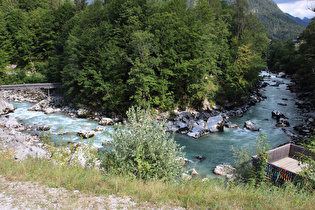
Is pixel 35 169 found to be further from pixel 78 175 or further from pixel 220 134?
pixel 220 134

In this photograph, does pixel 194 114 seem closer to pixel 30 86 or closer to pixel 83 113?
pixel 83 113

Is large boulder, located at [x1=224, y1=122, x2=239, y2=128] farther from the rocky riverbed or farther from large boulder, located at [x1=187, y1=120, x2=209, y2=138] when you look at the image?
large boulder, located at [x1=187, y1=120, x2=209, y2=138]

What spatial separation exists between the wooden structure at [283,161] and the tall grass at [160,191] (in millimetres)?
4036

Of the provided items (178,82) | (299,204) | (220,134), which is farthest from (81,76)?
(299,204)

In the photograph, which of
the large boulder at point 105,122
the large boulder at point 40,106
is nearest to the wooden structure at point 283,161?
the large boulder at point 105,122

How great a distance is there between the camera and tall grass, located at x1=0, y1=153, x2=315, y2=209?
17.5 ft

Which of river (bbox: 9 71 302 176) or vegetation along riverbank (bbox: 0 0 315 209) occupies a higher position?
vegetation along riverbank (bbox: 0 0 315 209)

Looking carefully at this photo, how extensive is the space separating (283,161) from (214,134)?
29.4 feet

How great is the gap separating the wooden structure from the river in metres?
3.70

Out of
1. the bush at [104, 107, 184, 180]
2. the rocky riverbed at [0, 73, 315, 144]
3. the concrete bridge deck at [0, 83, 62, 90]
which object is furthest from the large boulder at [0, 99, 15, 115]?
the bush at [104, 107, 184, 180]

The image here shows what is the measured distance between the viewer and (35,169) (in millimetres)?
6691

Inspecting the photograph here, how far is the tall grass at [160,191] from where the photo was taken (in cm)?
532

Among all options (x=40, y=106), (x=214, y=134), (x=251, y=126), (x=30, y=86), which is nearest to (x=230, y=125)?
(x=251, y=126)

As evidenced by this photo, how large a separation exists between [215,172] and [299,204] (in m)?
8.05
